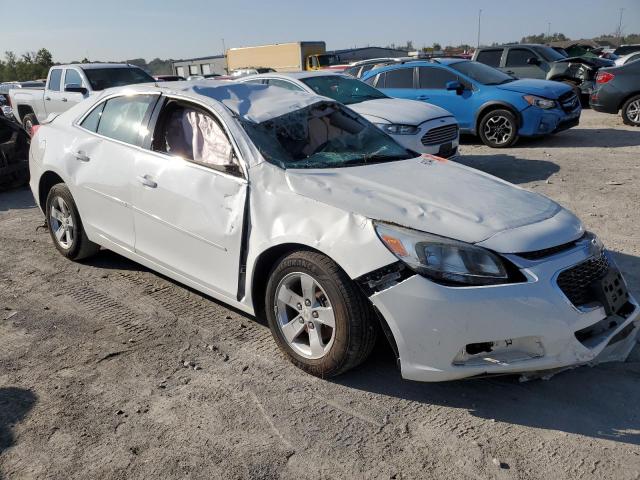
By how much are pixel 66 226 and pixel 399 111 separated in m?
4.87

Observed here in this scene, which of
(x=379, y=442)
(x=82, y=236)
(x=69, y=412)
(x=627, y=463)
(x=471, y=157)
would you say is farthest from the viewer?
(x=471, y=157)

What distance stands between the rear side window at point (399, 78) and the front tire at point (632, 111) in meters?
4.76

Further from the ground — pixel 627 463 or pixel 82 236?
pixel 82 236

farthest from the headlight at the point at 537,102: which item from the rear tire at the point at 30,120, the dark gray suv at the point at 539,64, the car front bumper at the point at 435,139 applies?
the rear tire at the point at 30,120

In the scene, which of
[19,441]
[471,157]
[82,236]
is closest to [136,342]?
[19,441]

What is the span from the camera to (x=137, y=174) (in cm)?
409

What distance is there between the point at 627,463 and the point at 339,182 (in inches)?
80.6

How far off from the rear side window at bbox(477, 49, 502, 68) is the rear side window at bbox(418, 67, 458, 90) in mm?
4930

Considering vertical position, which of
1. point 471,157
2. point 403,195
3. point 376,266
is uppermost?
point 403,195

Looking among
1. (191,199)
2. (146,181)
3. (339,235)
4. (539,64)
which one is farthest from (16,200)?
(539,64)

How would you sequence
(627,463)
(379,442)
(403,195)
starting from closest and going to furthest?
(627,463) < (379,442) < (403,195)

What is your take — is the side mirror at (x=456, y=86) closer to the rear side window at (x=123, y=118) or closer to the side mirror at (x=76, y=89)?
the rear side window at (x=123, y=118)

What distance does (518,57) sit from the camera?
15.1m

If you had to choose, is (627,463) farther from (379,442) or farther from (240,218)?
(240,218)
